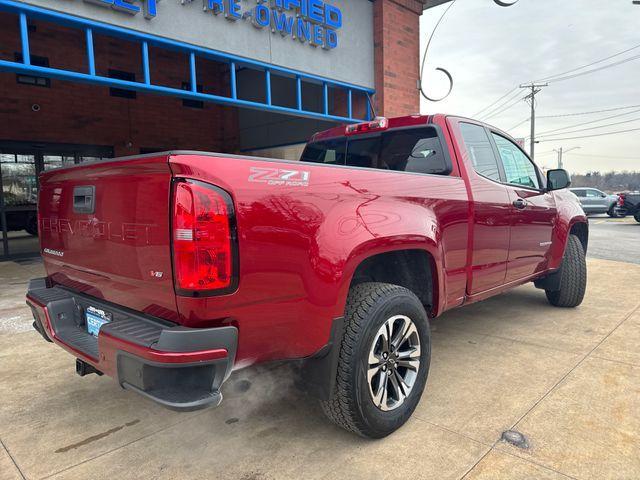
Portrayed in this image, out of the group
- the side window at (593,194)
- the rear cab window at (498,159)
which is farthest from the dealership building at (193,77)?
the side window at (593,194)

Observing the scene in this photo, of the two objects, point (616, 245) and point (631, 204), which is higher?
point (631, 204)

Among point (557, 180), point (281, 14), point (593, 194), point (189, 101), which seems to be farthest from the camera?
point (593, 194)

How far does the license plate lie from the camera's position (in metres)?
2.32

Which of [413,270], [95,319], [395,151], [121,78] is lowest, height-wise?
[95,319]

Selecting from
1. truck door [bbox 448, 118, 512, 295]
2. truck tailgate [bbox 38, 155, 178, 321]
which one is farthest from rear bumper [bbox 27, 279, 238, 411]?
truck door [bbox 448, 118, 512, 295]

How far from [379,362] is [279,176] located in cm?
118

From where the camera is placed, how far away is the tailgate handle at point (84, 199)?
7.63 feet

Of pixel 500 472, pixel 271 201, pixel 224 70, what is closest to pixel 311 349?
pixel 271 201

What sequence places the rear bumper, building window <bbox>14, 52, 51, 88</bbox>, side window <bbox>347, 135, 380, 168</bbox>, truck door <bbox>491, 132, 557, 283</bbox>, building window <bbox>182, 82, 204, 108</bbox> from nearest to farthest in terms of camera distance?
the rear bumper → side window <bbox>347, 135, 380, 168</bbox> → truck door <bbox>491, 132, 557, 283</bbox> → building window <bbox>14, 52, 51, 88</bbox> → building window <bbox>182, 82, 204, 108</bbox>

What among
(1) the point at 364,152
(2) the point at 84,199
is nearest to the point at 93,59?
(1) the point at 364,152

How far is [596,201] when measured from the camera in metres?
24.2

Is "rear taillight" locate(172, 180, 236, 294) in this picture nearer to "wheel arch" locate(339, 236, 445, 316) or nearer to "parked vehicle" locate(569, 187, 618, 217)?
"wheel arch" locate(339, 236, 445, 316)

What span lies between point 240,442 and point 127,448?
62 centimetres

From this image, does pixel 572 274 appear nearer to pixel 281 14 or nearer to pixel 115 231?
pixel 115 231
